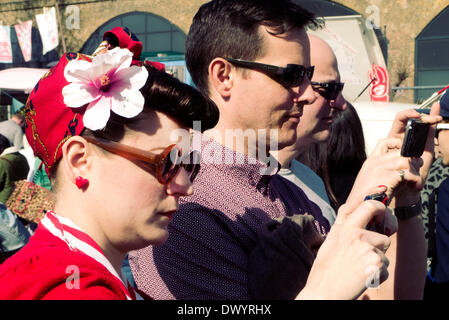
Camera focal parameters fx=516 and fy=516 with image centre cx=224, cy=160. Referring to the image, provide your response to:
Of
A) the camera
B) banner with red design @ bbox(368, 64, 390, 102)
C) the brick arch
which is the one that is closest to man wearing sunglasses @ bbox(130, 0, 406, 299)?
the camera

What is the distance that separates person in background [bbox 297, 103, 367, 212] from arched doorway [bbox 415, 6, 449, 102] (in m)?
11.3

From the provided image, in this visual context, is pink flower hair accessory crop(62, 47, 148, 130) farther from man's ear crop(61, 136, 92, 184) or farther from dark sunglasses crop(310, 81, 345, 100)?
dark sunglasses crop(310, 81, 345, 100)

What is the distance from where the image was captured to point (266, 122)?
1.85 meters

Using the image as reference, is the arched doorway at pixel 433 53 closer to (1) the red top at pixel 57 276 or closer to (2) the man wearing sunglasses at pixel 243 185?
(2) the man wearing sunglasses at pixel 243 185

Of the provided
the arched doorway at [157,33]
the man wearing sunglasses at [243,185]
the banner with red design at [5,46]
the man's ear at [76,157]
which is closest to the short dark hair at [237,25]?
the man wearing sunglasses at [243,185]

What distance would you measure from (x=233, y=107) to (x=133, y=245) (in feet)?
2.45

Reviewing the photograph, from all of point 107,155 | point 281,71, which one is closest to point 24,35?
point 281,71

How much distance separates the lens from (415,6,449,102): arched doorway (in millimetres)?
13797

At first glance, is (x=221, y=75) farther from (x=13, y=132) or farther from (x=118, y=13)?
(x=118, y=13)

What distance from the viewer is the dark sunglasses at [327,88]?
288 cm

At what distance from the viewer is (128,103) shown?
128cm

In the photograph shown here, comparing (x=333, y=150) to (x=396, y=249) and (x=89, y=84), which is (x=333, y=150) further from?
(x=89, y=84)

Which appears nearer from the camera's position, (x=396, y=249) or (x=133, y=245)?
(x=133, y=245)
